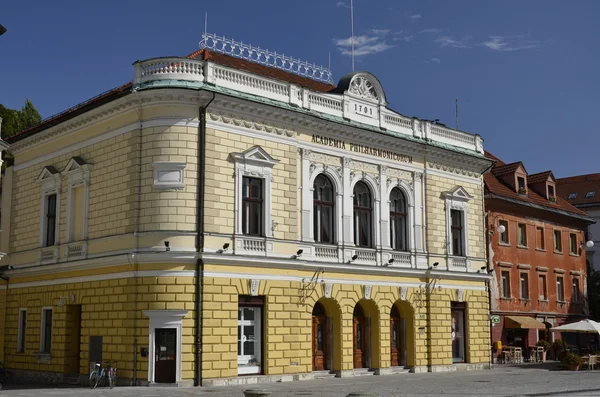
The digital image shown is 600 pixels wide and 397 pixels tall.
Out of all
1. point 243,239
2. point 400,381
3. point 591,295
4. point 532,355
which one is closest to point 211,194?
point 243,239

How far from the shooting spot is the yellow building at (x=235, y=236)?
26.4 m

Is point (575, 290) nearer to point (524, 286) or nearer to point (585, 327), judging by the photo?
point (524, 286)

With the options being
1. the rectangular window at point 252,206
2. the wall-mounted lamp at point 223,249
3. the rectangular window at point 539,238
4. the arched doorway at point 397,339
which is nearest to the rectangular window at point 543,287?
the rectangular window at point 539,238

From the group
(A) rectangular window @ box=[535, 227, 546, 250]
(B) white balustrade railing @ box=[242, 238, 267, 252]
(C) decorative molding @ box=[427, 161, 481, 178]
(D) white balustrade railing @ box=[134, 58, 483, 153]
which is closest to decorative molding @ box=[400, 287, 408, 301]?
(C) decorative molding @ box=[427, 161, 481, 178]

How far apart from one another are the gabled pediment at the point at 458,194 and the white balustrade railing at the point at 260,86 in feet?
8.39

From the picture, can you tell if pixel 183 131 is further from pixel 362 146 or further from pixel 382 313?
pixel 382 313

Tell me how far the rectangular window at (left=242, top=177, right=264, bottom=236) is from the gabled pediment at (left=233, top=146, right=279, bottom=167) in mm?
697

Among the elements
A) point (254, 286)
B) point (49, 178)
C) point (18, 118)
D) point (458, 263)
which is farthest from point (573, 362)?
point (18, 118)

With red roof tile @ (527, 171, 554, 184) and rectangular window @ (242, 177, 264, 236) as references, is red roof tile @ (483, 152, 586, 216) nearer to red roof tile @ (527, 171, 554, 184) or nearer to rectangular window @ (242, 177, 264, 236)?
red roof tile @ (527, 171, 554, 184)

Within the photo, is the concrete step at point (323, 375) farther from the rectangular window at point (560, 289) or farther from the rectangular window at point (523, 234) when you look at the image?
the rectangular window at point (560, 289)

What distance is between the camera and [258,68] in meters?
35.2

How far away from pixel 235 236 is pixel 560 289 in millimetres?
29351

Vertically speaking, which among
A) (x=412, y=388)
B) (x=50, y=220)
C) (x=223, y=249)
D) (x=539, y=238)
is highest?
(x=539, y=238)

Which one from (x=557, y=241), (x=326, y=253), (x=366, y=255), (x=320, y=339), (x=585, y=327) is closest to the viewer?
(x=326, y=253)
